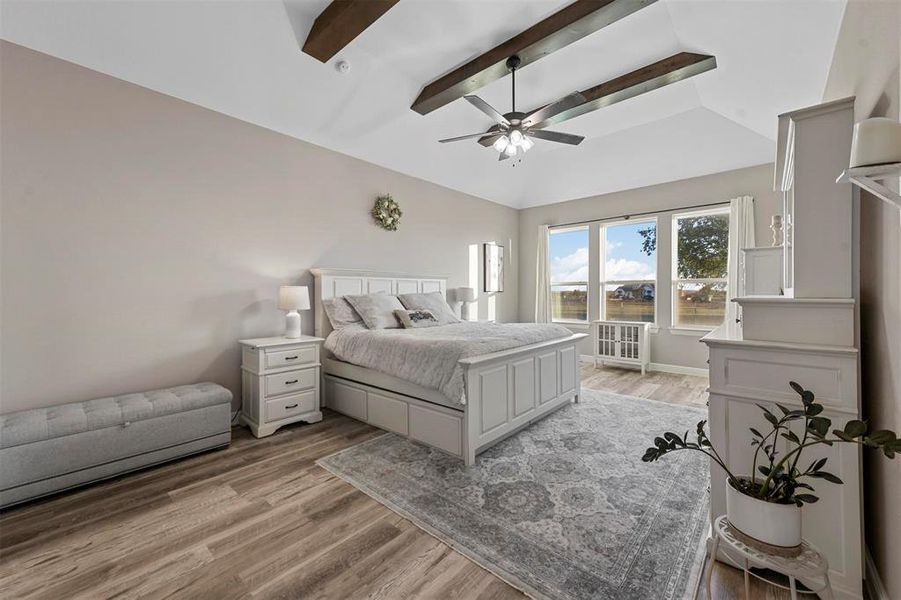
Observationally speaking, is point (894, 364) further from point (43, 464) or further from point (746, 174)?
point (746, 174)

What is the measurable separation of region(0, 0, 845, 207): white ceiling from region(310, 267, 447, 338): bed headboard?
144 centimetres

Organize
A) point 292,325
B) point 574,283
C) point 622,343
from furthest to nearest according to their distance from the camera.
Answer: point 574,283 < point 622,343 < point 292,325

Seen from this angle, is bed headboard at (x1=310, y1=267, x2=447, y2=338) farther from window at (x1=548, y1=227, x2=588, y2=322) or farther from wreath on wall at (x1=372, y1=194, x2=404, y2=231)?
window at (x1=548, y1=227, x2=588, y2=322)

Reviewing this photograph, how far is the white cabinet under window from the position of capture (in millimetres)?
5312

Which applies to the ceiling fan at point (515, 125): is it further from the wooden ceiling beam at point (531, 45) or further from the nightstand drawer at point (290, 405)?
the nightstand drawer at point (290, 405)

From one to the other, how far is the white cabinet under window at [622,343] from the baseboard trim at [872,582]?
3.85 meters

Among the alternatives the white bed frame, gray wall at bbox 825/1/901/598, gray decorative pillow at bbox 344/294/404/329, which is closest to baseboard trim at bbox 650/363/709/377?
the white bed frame

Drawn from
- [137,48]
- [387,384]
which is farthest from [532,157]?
[137,48]

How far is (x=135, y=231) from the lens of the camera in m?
2.84

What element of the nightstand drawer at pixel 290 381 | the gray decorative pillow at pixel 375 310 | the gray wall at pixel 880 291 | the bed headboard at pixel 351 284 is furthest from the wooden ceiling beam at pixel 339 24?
the nightstand drawer at pixel 290 381

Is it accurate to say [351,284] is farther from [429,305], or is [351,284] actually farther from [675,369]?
[675,369]

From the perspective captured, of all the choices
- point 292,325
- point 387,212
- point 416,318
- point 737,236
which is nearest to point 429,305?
point 416,318

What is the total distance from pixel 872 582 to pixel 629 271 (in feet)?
15.9

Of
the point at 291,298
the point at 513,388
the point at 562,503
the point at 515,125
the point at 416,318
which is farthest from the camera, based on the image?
the point at 416,318
